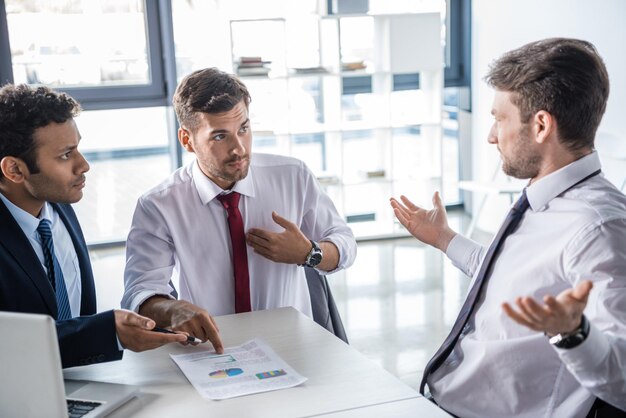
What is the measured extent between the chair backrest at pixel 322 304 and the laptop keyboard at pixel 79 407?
1.00 m

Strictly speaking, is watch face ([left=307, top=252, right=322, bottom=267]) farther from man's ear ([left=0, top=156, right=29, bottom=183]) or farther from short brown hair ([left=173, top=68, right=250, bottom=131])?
man's ear ([left=0, top=156, right=29, bottom=183])

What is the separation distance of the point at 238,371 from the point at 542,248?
2.71 feet

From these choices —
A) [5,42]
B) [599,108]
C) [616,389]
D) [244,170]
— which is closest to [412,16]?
[5,42]

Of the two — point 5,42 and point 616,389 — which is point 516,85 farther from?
point 5,42

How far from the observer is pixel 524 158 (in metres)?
2.14

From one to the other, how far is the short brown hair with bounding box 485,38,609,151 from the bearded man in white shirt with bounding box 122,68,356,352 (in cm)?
86

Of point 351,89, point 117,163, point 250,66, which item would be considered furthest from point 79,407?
point 117,163

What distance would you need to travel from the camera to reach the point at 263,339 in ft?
7.51

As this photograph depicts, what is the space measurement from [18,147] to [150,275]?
1.84ft

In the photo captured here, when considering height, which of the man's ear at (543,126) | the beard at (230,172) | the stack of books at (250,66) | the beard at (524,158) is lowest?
the beard at (230,172)

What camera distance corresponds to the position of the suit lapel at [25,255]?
7.23 feet

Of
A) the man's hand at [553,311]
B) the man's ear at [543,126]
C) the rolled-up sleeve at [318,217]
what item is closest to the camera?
the man's hand at [553,311]

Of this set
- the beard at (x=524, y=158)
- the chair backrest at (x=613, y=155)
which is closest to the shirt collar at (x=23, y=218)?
the beard at (x=524, y=158)

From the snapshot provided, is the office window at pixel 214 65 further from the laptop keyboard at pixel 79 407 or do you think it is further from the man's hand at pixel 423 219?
the laptop keyboard at pixel 79 407
